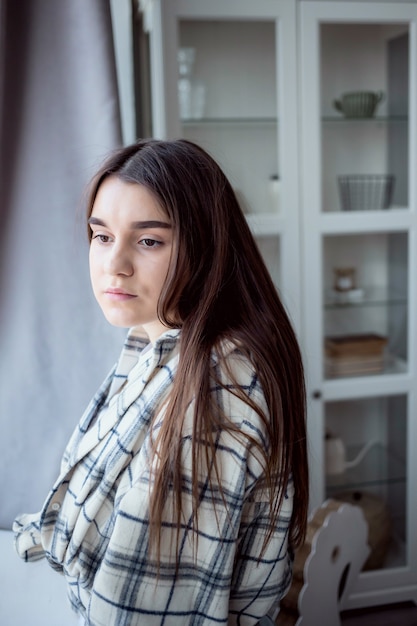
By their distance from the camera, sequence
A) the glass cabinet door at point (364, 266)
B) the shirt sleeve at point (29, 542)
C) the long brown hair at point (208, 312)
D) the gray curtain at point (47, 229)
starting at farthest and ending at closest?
the glass cabinet door at point (364, 266) < the gray curtain at point (47, 229) < the shirt sleeve at point (29, 542) < the long brown hair at point (208, 312)

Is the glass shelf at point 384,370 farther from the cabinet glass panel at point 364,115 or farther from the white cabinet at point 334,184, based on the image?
the cabinet glass panel at point 364,115

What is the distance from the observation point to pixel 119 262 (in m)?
0.89

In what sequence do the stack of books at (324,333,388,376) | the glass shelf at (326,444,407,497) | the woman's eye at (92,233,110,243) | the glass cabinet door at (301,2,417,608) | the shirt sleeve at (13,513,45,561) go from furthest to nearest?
the glass shelf at (326,444,407,497), the stack of books at (324,333,388,376), the glass cabinet door at (301,2,417,608), the shirt sleeve at (13,513,45,561), the woman's eye at (92,233,110,243)

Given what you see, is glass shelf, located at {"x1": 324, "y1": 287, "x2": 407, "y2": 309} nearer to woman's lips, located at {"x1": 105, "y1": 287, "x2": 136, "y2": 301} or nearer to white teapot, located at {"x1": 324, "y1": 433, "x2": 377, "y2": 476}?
Answer: white teapot, located at {"x1": 324, "y1": 433, "x2": 377, "y2": 476}

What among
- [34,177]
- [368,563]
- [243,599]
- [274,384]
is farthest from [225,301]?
[368,563]

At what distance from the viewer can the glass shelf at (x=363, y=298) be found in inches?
82.4

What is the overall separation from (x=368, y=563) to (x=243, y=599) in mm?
1370

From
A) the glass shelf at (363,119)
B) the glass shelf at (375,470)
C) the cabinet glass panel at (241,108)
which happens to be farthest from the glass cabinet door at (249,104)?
the glass shelf at (375,470)

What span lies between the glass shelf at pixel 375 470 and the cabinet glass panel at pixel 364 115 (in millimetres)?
780

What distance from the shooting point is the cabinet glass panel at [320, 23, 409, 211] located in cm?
197

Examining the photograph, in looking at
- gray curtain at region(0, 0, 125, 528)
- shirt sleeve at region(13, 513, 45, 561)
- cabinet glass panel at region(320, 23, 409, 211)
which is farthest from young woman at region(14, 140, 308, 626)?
cabinet glass panel at region(320, 23, 409, 211)

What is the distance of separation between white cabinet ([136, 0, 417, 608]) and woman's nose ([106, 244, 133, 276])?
931 millimetres

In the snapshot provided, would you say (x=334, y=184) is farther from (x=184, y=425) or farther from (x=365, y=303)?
(x=184, y=425)

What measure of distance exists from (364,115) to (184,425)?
4.83 ft
